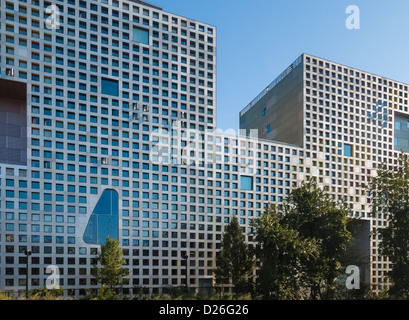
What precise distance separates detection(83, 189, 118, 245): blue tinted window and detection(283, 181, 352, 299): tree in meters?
26.0

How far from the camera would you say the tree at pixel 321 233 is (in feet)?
96.8

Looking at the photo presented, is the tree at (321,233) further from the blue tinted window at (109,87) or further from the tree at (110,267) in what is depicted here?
the blue tinted window at (109,87)

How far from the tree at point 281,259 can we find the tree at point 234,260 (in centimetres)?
1533

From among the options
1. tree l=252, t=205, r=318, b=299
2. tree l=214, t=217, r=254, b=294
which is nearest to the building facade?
tree l=214, t=217, r=254, b=294

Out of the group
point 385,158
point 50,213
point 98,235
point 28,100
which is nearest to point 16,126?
point 28,100

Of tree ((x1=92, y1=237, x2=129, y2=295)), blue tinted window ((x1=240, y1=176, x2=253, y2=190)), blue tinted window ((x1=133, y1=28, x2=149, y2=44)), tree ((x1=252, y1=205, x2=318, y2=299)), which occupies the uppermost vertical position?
blue tinted window ((x1=133, y1=28, x2=149, y2=44))

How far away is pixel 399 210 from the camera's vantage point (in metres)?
31.3

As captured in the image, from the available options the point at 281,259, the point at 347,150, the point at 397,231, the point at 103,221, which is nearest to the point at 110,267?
the point at 103,221

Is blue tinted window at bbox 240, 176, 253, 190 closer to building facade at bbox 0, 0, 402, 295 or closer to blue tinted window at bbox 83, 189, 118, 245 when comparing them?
building facade at bbox 0, 0, 402, 295

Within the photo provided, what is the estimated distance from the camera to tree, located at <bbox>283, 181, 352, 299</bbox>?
96.8 feet

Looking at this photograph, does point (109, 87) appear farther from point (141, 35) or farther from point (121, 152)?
point (141, 35)

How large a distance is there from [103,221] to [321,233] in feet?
98.2

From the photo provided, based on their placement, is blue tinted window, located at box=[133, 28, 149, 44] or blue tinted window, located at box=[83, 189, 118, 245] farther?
blue tinted window, located at box=[133, 28, 149, 44]

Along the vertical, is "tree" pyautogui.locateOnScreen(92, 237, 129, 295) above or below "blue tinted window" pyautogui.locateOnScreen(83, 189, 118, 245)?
below
